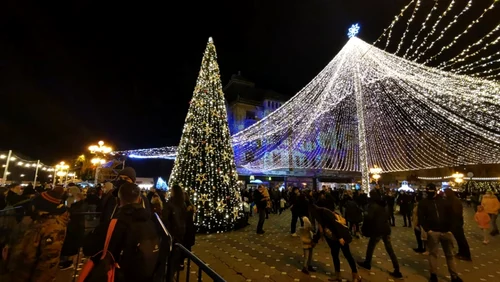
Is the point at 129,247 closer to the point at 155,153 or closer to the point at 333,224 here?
the point at 333,224

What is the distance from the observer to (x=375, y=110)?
63.9ft

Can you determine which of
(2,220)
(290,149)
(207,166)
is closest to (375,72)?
(207,166)

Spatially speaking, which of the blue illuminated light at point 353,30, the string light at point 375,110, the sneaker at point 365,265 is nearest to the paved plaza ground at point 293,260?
the sneaker at point 365,265

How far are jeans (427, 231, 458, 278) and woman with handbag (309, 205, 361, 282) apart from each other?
1.53 meters

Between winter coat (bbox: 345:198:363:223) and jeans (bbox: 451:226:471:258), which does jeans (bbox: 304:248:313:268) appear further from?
jeans (bbox: 451:226:471:258)

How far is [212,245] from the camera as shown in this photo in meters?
7.62

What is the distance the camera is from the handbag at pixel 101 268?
1.89 m

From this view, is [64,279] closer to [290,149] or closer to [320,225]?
[320,225]

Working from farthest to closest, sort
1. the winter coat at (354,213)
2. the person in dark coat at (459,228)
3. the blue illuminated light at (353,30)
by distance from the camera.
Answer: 1. the blue illuminated light at (353,30)
2. the winter coat at (354,213)
3. the person in dark coat at (459,228)

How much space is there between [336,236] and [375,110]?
1702 cm

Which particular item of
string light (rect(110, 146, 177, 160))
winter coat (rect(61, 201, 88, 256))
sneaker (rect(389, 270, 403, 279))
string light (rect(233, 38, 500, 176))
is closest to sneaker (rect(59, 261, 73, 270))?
winter coat (rect(61, 201, 88, 256))

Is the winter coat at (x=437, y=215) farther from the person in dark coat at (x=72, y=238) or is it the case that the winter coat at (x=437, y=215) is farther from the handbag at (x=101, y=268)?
the person in dark coat at (x=72, y=238)

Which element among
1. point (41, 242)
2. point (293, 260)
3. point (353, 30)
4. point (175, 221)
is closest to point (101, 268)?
point (41, 242)

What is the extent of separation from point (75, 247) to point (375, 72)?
12593 millimetres
